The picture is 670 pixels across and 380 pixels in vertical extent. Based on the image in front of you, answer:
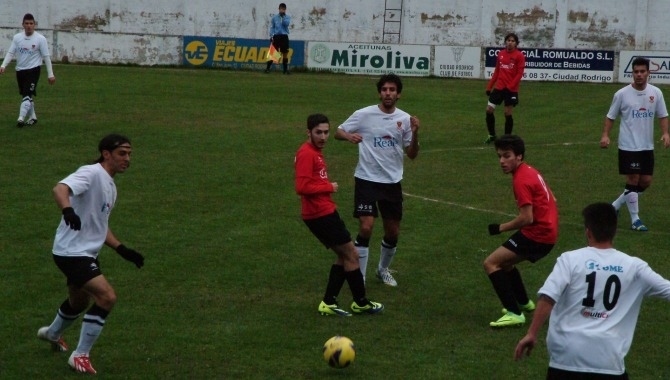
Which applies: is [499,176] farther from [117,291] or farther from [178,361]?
[178,361]

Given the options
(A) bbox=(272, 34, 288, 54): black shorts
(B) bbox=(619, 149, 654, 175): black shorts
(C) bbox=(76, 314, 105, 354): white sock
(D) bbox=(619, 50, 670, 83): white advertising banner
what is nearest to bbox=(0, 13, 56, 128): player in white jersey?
(B) bbox=(619, 149, 654, 175): black shorts

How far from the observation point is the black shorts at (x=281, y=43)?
39719 mm

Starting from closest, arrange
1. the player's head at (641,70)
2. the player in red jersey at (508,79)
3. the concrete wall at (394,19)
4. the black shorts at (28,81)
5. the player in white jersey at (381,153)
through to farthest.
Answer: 1. the player in white jersey at (381,153)
2. the player's head at (641,70)
3. the black shorts at (28,81)
4. the player in red jersey at (508,79)
5. the concrete wall at (394,19)

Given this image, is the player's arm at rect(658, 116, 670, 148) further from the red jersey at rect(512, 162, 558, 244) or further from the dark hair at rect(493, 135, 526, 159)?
the dark hair at rect(493, 135, 526, 159)

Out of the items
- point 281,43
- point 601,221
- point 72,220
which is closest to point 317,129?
point 72,220

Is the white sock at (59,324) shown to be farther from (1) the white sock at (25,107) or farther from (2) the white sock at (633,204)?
(1) the white sock at (25,107)

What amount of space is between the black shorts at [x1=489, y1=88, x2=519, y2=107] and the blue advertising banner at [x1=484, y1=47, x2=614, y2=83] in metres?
16.4

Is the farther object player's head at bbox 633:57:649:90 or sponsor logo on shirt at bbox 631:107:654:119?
sponsor logo on shirt at bbox 631:107:654:119

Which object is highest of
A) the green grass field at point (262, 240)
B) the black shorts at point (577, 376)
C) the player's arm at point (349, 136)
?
the player's arm at point (349, 136)

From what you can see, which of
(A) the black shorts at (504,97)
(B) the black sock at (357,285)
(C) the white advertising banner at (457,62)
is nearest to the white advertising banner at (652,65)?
(C) the white advertising banner at (457,62)

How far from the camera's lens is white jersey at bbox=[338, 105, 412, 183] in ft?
38.8

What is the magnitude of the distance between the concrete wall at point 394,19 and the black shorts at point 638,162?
109 ft

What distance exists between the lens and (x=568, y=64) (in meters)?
40.2

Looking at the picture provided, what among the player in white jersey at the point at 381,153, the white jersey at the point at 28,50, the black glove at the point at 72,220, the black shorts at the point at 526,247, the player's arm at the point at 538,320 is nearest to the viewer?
the player's arm at the point at 538,320
